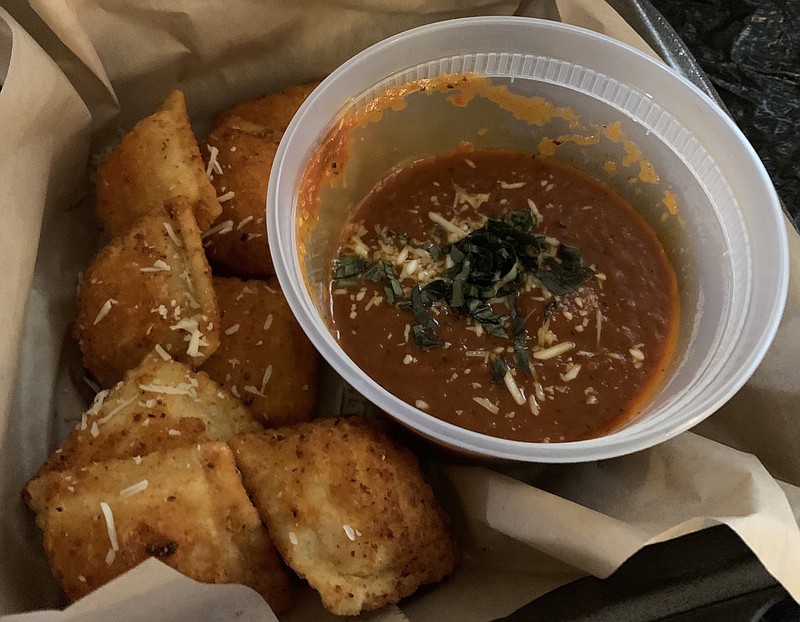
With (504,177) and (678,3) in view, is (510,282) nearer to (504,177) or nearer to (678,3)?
(504,177)

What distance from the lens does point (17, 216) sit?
1.42 meters

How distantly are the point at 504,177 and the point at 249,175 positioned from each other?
562 mm

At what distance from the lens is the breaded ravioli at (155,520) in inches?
49.0

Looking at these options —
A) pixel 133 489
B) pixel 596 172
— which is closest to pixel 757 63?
pixel 596 172

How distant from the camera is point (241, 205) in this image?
1.69m

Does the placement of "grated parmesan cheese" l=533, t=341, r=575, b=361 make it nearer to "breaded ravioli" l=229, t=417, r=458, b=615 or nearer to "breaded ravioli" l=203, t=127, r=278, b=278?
"breaded ravioli" l=229, t=417, r=458, b=615

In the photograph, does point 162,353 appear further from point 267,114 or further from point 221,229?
point 267,114

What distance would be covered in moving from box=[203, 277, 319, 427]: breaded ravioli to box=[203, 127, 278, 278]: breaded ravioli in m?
0.09

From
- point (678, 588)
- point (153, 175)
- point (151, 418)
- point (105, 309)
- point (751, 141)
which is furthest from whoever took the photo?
point (751, 141)

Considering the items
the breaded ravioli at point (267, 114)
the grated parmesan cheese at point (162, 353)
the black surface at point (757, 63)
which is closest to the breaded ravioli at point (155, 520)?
the grated parmesan cheese at point (162, 353)

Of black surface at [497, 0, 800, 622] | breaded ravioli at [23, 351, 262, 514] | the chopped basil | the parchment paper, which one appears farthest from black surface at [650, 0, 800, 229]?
breaded ravioli at [23, 351, 262, 514]

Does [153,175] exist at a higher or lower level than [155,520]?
higher

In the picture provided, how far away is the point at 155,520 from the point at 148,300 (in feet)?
1.48

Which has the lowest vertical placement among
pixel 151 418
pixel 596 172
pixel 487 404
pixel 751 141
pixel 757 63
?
pixel 151 418
